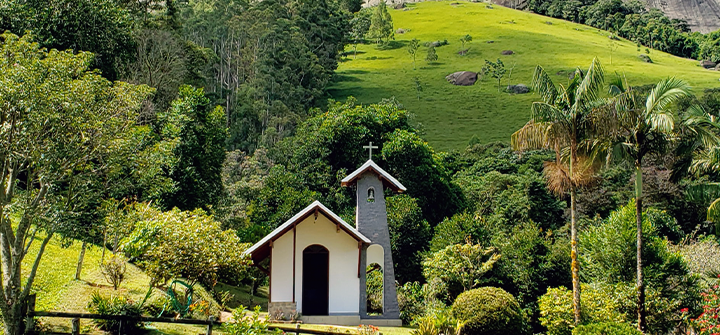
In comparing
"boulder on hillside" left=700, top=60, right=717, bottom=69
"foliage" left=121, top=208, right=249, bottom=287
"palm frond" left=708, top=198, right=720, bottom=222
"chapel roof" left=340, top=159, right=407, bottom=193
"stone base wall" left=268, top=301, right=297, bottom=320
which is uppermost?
"boulder on hillside" left=700, top=60, right=717, bottom=69

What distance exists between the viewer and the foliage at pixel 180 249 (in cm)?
1714

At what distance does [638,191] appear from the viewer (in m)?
20.2

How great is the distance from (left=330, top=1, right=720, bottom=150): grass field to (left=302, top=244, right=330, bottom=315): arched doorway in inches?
1900

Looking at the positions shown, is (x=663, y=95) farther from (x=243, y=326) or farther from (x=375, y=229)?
(x=243, y=326)

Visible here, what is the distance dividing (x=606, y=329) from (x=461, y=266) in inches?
286

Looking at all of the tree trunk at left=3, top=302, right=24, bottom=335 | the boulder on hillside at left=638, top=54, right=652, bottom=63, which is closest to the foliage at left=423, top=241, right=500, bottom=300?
the tree trunk at left=3, top=302, right=24, bottom=335

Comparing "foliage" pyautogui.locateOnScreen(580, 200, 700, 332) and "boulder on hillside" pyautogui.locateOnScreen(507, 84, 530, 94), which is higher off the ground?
"boulder on hillside" pyautogui.locateOnScreen(507, 84, 530, 94)

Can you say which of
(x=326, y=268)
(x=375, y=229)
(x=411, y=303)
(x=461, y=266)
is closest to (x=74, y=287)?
(x=326, y=268)

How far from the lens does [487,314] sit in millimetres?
20281

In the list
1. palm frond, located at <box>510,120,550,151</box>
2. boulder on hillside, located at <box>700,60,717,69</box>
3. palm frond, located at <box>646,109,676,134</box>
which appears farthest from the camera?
boulder on hillside, located at <box>700,60,717,69</box>

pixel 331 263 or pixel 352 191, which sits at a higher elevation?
pixel 352 191

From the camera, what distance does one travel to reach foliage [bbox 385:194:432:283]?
99.3 ft

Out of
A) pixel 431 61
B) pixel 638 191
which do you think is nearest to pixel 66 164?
pixel 638 191

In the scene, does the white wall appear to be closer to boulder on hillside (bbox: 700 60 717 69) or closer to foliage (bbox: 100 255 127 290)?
foliage (bbox: 100 255 127 290)
